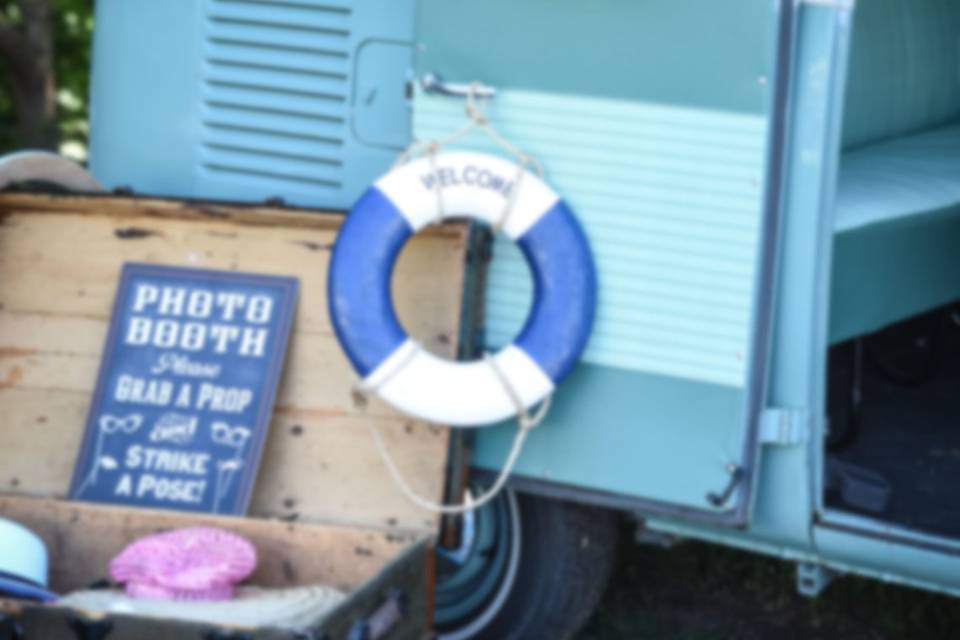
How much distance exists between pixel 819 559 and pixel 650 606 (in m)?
0.96

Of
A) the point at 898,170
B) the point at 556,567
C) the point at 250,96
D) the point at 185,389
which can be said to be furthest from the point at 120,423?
the point at 898,170

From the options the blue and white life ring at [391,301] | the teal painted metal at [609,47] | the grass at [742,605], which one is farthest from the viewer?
the grass at [742,605]

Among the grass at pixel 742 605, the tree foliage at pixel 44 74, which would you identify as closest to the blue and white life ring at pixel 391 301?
the grass at pixel 742 605

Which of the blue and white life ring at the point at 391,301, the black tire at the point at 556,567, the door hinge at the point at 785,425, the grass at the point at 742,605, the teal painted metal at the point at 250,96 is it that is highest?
the teal painted metal at the point at 250,96

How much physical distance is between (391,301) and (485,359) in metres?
0.26

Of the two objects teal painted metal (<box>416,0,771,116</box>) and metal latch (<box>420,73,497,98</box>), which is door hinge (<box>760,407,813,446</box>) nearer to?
teal painted metal (<box>416,0,771,116</box>)

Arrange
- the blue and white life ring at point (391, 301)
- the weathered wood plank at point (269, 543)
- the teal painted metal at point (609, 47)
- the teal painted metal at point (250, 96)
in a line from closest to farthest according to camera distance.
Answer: the teal painted metal at point (609, 47) → the blue and white life ring at point (391, 301) → the weathered wood plank at point (269, 543) → the teal painted metal at point (250, 96)

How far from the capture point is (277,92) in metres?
4.35

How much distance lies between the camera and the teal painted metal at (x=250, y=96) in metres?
4.20

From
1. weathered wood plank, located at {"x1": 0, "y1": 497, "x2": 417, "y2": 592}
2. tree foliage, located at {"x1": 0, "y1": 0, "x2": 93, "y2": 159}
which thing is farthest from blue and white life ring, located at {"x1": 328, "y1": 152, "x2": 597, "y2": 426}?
tree foliage, located at {"x1": 0, "y1": 0, "x2": 93, "y2": 159}

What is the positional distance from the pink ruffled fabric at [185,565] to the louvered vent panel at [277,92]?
1.01 m

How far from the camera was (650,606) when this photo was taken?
15.1 ft

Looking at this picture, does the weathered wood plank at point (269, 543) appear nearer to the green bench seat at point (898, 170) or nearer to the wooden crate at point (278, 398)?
the wooden crate at point (278, 398)

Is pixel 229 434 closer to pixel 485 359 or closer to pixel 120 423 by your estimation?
pixel 120 423
